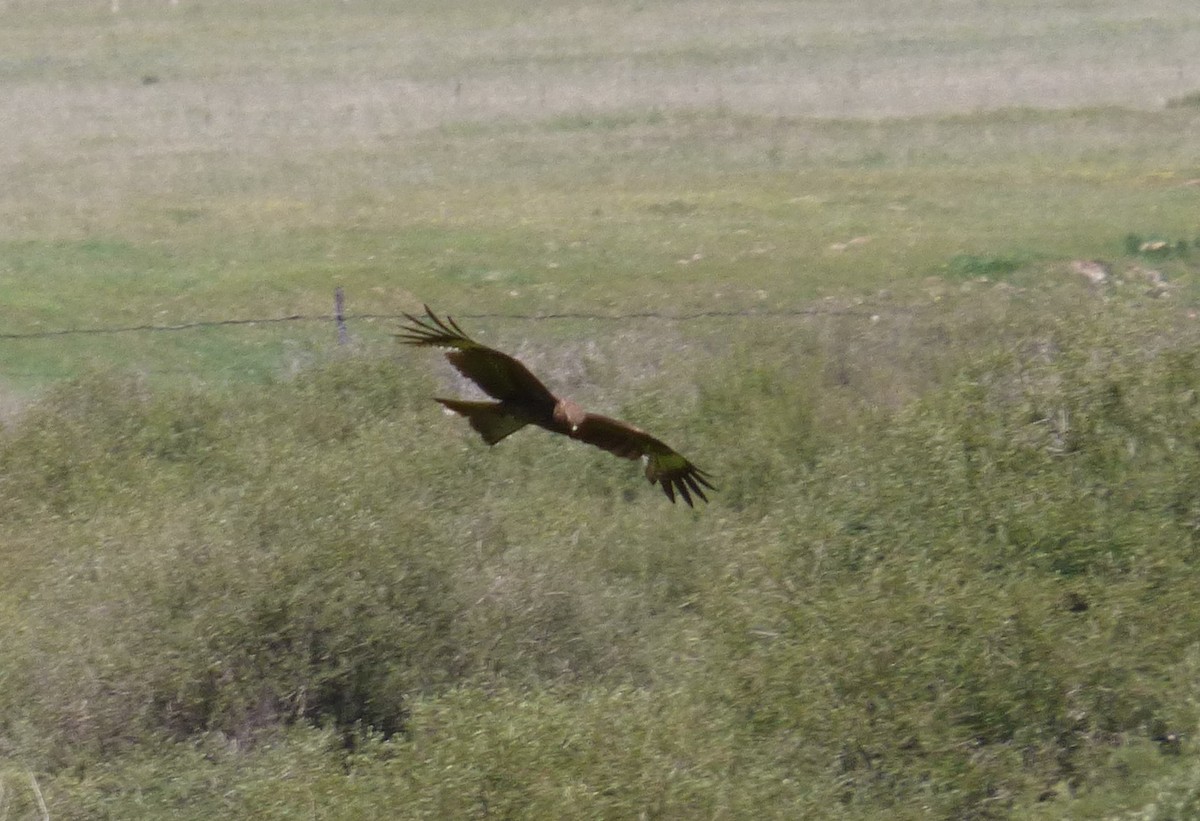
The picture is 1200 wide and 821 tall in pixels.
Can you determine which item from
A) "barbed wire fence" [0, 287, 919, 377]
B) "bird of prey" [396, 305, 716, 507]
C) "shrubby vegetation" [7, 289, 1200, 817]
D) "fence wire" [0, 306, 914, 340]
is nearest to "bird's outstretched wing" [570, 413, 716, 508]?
"bird of prey" [396, 305, 716, 507]

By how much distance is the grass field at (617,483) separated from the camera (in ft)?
35.4

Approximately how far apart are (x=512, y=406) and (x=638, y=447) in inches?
15.6

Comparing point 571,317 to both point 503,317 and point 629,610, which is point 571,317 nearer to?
point 503,317

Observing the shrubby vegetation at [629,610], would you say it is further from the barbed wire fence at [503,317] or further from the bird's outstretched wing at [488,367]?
the bird's outstretched wing at [488,367]

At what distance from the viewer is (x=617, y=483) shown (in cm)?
1678

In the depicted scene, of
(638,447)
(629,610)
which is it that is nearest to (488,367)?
(638,447)

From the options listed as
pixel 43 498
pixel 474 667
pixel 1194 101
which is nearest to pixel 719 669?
pixel 474 667

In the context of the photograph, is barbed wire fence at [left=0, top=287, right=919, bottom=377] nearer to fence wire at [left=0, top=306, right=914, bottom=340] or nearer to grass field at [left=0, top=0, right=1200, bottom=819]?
fence wire at [left=0, top=306, right=914, bottom=340]

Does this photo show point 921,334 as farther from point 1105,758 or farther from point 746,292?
point 1105,758

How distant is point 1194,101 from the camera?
34.2m

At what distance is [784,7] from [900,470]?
103 feet

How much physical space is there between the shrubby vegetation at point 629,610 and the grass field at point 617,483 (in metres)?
0.03

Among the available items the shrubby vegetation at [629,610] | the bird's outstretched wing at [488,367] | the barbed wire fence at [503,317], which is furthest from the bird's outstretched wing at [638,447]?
the barbed wire fence at [503,317]

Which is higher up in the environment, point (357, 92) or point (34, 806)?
point (357, 92)
